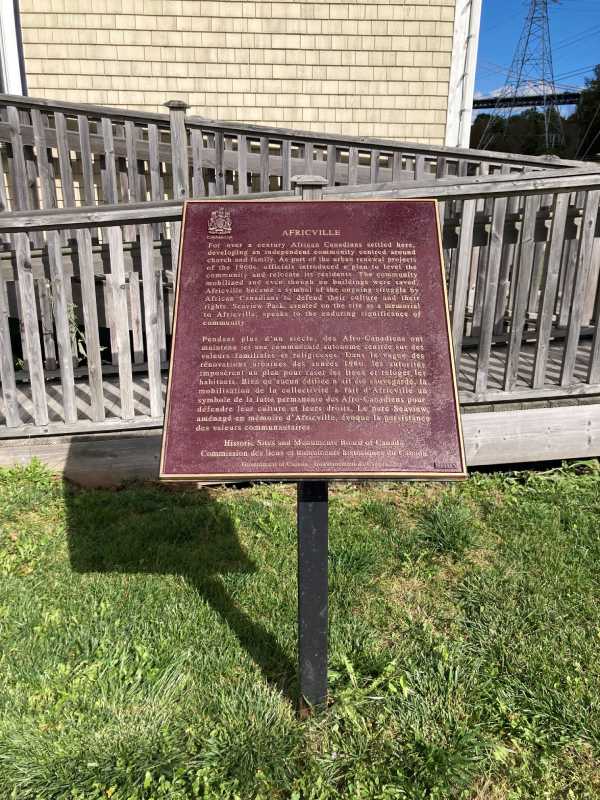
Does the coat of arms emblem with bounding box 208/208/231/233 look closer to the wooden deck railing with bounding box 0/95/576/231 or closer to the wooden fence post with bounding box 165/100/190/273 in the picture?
the wooden fence post with bounding box 165/100/190/273

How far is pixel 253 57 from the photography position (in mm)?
8711

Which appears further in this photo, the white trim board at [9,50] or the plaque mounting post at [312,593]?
the white trim board at [9,50]

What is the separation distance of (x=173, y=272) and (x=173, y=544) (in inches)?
101

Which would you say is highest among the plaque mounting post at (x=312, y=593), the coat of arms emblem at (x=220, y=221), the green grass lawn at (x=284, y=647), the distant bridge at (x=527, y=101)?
the distant bridge at (x=527, y=101)

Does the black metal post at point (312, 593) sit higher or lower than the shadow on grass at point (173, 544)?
higher

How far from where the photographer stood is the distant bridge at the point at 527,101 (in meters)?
51.0

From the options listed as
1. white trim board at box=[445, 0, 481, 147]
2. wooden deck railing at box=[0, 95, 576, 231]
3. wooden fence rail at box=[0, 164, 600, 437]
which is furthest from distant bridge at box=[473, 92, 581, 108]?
wooden fence rail at box=[0, 164, 600, 437]

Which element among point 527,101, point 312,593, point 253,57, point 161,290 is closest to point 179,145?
point 161,290

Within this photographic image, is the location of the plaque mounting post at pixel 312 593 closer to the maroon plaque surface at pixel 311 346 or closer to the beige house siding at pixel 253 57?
the maroon plaque surface at pixel 311 346

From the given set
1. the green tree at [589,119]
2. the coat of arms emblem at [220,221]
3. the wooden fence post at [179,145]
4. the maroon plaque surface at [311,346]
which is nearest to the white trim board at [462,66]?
the wooden fence post at [179,145]

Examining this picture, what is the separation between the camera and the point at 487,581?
3371 mm

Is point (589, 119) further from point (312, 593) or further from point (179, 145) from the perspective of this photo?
point (312, 593)

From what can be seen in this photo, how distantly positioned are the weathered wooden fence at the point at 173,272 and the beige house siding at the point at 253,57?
2.00 metres

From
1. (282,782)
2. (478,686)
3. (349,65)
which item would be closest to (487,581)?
(478,686)
